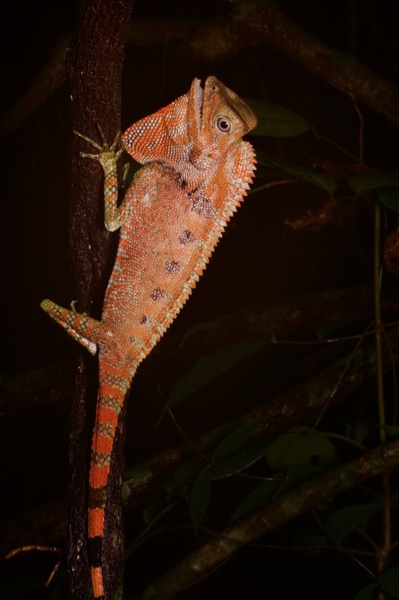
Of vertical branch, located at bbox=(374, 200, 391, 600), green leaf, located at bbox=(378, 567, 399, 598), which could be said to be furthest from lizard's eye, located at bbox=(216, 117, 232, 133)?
green leaf, located at bbox=(378, 567, 399, 598)

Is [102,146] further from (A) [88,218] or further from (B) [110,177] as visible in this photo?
(A) [88,218]

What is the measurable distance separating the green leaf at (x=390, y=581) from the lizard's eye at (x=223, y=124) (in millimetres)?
2107

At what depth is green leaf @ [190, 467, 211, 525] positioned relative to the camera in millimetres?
2508

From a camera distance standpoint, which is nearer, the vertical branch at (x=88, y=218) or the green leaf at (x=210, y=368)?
the vertical branch at (x=88, y=218)

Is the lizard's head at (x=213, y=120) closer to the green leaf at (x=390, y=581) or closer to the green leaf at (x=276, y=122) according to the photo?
the green leaf at (x=276, y=122)

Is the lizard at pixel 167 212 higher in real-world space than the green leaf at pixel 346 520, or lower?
higher

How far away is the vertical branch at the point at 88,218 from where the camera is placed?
72.4 inches

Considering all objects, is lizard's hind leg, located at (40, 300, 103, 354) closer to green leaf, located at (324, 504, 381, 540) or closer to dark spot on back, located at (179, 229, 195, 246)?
dark spot on back, located at (179, 229, 195, 246)

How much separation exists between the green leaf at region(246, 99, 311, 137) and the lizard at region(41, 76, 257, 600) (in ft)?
0.32

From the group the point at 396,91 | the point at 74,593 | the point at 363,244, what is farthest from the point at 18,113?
the point at 363,244

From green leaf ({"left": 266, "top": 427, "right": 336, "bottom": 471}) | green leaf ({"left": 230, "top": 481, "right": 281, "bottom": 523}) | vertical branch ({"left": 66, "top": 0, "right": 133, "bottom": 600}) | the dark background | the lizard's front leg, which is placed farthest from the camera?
the dark background

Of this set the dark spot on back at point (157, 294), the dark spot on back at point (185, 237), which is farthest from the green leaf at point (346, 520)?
the dark spot on back at point (185, 237)

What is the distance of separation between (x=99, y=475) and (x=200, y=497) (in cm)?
61

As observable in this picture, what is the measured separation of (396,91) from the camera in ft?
10.4
